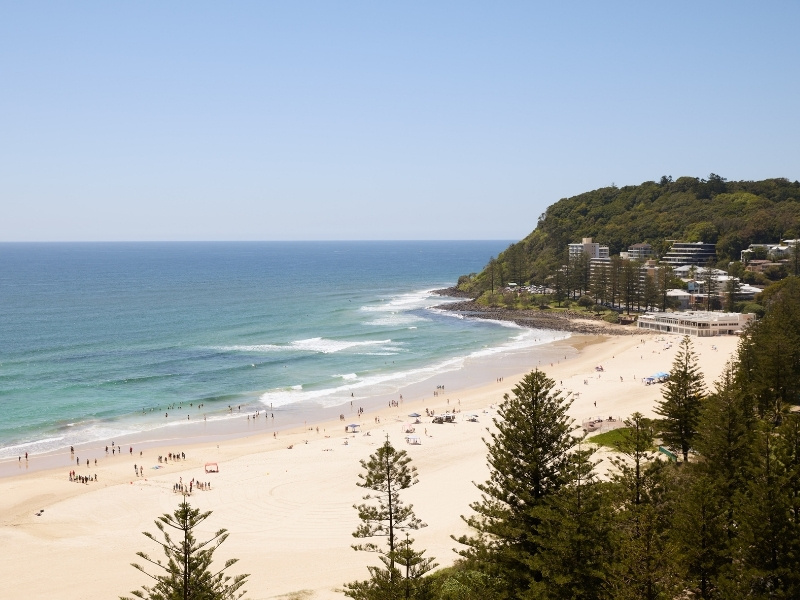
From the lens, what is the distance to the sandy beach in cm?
2048

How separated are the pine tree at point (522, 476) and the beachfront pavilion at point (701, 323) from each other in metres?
52.5

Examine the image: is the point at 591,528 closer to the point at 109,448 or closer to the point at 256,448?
the point at 256,448

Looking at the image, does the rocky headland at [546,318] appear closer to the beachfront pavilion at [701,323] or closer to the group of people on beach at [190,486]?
the beachfront pavilion at [701,323]

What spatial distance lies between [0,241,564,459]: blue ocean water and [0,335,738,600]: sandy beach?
6006 millimetres

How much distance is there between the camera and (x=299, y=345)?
200 ft

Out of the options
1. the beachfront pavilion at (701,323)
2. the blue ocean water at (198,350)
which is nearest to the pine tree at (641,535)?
the blue ocean water at (198,350)

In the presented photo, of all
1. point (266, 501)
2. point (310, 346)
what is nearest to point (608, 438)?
point (266, 501)

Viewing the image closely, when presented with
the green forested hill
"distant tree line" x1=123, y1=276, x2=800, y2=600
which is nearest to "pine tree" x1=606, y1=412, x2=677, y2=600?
"distant tree line" x1=123, y1=276, x2=800, y2=600

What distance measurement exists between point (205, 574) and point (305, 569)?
28.6 ft

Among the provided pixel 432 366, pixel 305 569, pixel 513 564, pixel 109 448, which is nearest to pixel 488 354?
pixel 432 366

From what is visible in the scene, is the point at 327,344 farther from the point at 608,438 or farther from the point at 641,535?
the point at 641,535

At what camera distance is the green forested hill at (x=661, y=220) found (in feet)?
305

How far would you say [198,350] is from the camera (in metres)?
58.1

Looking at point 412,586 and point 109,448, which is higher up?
point 412,586
